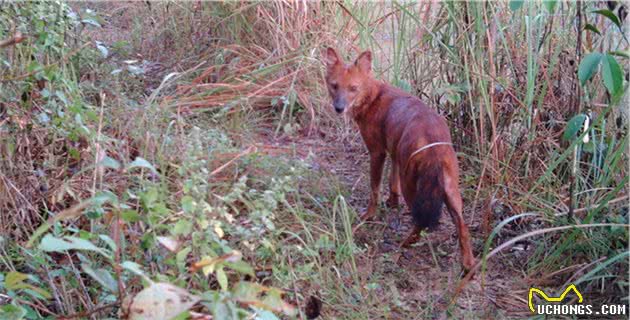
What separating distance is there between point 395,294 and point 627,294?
2.70 ft

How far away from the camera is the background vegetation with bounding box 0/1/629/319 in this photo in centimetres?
266

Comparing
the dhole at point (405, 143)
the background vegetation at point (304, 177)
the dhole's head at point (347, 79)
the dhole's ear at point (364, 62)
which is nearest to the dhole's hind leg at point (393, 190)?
the dhole at point (405, 143)

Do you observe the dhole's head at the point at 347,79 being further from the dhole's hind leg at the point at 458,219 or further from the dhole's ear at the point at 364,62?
the dhole's hind leg at the point at 458,219

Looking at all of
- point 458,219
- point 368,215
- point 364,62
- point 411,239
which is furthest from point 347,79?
point 458,219

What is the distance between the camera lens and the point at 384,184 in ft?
14.7

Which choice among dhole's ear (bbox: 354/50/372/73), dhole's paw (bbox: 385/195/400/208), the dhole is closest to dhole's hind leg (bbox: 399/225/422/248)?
the dhole

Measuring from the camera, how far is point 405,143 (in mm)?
3578

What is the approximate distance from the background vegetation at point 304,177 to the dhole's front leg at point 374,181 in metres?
0.08

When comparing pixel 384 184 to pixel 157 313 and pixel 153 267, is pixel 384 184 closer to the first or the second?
pixel 153 267

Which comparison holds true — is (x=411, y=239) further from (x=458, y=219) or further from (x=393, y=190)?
(x=393, y=190)

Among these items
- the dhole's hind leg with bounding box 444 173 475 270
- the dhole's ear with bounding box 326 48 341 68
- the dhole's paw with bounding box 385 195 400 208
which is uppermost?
the dhole's ear with bounding box 326 48 341 68

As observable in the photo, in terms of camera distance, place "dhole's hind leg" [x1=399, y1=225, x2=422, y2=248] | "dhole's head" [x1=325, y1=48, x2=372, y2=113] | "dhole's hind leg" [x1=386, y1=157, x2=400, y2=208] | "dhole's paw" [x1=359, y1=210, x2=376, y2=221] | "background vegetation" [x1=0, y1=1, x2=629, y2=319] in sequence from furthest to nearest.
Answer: "dhole's head" [x1=325, y1=48, x2=372, y2=113], "dhole's hind leg" [x1=386, y1=157, x2=400, y2=208], "dhole's paw" [x1=359, y1=210, x2=376, y2=221], "dhole's hind leg" [x1=399, y1=225, x2=422, y2=248], "background vegetation" [x1=0, y1=1, x2=629, y2=319]

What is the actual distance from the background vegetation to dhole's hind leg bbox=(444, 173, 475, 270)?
0.07 m

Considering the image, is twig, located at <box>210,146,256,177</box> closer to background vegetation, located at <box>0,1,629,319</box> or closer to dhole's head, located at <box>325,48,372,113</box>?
background vegetation, located at <box>0,1,629,319</box>
